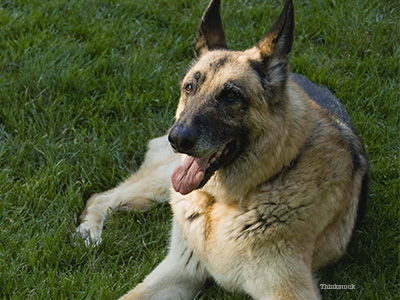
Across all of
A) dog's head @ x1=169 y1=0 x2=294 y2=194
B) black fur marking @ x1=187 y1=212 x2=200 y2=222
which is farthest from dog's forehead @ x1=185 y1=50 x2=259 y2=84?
black fur marking @ x1=187 y1=212 x2=200 y2=222

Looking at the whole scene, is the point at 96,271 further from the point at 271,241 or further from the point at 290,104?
the point at 290,104

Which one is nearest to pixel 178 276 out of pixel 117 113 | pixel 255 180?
pixel 255 180

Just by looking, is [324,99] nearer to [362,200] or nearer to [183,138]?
[362,200]

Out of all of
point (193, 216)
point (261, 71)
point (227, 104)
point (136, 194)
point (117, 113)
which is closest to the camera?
point (227, 104)

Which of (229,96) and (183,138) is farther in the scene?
(229,96)

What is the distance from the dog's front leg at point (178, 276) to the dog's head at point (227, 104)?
57 centimetres

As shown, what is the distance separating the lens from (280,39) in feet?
13.1

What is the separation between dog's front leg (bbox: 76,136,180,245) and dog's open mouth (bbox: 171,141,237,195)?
1.07m

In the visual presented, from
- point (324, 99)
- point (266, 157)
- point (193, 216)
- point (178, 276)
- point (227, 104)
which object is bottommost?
point (178, 276)

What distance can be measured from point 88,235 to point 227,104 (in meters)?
1.73

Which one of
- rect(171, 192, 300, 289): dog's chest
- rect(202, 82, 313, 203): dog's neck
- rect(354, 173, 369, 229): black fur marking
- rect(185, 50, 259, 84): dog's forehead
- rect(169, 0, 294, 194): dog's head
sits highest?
rect(185, 50, 259, 84): dog's forehead

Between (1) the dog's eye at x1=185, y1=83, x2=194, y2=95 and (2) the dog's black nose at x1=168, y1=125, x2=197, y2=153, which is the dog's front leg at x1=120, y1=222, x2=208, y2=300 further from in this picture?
(1) the dog's eye at x1=185, y1=83, x2=194, y2=95

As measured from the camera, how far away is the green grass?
443 cm

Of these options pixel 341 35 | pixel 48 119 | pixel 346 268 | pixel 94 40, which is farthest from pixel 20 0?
pixel 346 268
